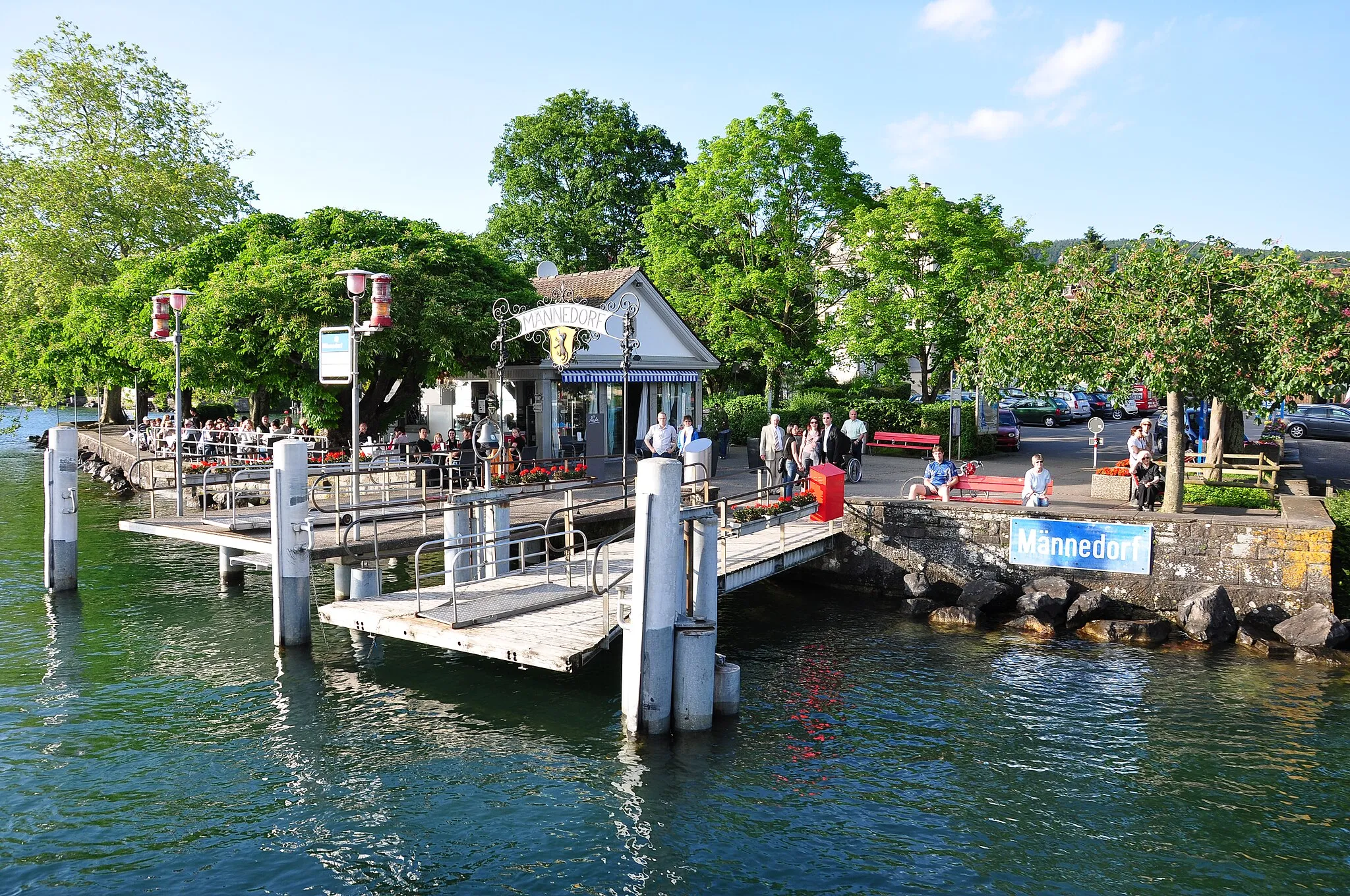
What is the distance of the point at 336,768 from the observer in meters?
11.4

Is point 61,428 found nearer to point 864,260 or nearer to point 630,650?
point 630,650

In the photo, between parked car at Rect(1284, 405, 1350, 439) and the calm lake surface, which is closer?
the calm lake surface

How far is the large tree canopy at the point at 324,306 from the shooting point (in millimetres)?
24734

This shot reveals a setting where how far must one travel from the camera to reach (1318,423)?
41.4 metres

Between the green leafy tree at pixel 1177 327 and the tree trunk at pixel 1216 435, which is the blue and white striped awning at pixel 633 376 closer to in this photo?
the green leafy tree at pixel 1177 327

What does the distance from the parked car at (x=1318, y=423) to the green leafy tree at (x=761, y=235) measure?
19.9 meters

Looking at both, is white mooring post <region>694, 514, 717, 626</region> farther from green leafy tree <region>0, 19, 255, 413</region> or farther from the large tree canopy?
green leafy tree <region>0, 19, 255, 413</region>

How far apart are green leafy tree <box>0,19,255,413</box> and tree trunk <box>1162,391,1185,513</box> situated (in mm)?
34503

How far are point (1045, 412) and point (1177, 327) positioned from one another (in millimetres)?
31872

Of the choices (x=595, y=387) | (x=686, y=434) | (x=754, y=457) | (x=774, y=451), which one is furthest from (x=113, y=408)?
(x=774, y=451)

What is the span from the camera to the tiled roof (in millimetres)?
30484

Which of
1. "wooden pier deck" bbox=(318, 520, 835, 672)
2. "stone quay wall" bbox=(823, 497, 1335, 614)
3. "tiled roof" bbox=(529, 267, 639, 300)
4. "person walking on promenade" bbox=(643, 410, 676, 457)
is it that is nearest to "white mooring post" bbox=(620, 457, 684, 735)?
"wooden pier deck" bbox=(318, 520, 835, 672)

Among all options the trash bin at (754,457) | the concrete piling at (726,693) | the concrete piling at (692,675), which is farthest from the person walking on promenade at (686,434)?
the concrete piling at (692,675)

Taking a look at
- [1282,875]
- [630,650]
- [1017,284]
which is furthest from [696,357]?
[1282,875]
